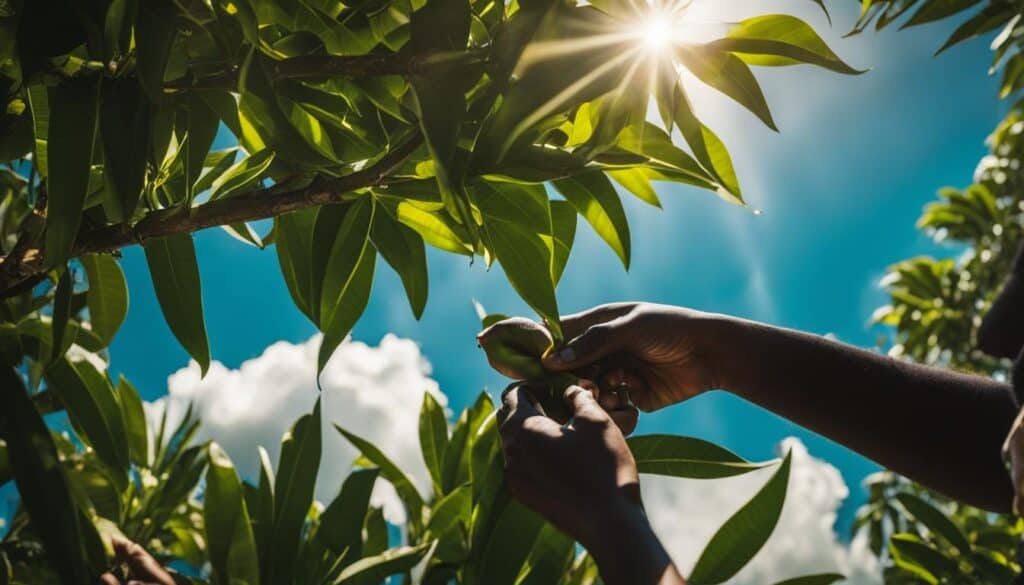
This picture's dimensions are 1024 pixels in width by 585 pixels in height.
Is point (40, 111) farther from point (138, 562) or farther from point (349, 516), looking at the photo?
point (349, 516)

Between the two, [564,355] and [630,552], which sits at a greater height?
[564,355]

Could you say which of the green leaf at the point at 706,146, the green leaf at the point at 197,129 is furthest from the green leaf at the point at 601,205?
the green leaf at the point at 197,129

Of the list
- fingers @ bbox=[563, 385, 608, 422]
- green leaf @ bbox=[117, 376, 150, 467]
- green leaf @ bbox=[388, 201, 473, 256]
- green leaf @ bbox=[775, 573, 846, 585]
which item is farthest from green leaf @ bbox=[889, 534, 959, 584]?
green leaf @ bbox=[117, 376, 150, 467]

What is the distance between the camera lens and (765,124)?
685mm

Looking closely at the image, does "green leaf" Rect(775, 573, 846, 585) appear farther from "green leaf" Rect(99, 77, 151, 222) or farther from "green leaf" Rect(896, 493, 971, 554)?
"green leaf" Rect(99, 77, 151, 222)

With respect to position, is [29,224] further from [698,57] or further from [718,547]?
[718,547]

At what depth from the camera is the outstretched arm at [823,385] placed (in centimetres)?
97

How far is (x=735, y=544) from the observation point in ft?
3.28

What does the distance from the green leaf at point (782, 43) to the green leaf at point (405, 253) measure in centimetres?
38

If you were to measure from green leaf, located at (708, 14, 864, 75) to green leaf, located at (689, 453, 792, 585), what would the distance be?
55 centimetres

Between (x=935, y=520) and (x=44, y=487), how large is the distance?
1826 mm

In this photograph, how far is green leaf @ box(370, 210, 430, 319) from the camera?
842 millimetres

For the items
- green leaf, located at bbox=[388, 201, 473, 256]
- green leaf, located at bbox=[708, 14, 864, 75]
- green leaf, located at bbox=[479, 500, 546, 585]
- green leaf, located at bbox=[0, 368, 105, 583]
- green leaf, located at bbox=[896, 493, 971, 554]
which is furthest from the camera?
green leaf, located at bbox=[896, 493, 971, 554]

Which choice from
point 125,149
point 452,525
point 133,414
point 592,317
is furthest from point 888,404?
point 133,414
